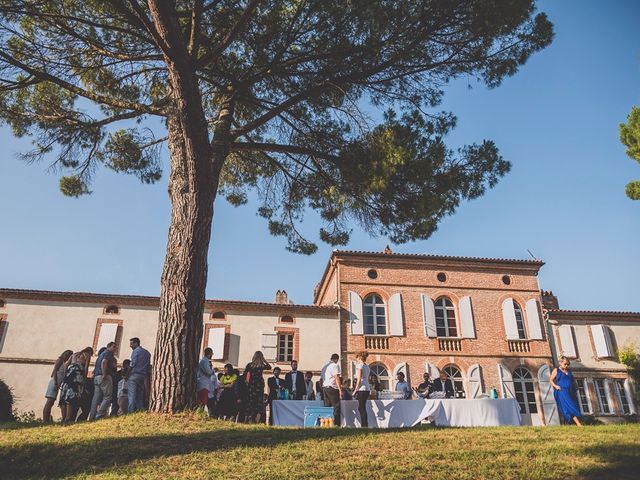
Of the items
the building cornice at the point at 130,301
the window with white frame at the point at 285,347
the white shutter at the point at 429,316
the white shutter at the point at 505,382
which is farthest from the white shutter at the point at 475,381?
the window with white frame at the point at 285,347

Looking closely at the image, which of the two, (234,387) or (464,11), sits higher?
(464,11)

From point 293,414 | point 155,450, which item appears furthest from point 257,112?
point 155,450

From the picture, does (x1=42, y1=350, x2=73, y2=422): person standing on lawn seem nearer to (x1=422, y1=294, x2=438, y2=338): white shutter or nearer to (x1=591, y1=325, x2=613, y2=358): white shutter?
(x1=422, y1=294, x2=438, y2=338): white shutter

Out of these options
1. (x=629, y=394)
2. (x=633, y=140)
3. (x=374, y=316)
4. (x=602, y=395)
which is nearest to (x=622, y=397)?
(x=629, y=394)

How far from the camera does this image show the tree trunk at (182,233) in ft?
23.2

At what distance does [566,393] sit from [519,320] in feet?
43.2

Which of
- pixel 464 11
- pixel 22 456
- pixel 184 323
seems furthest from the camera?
pixel 464 11

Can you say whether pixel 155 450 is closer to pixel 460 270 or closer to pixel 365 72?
pixel 365 72

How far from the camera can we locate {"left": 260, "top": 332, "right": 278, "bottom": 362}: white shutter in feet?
64.2

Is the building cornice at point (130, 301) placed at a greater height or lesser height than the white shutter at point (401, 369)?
greater

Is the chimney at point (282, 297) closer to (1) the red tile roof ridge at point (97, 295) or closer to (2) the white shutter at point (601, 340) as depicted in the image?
(1) the red tile roof ridge at point (97, 295)

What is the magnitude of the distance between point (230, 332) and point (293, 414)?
9.47 meters

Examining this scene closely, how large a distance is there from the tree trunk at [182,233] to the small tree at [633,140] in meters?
11.8

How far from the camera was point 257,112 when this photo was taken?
11023 millimetres
